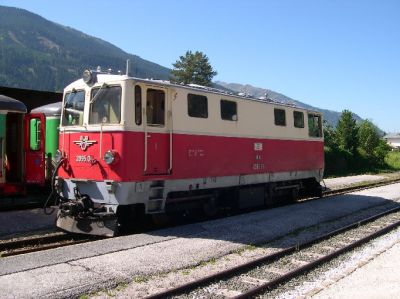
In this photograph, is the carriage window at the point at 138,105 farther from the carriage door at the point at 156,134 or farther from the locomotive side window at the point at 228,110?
the locomotive side window at the point at 228,110

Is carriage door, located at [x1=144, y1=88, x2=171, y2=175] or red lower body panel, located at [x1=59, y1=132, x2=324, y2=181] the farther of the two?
carriage door, located at [x1=144, y1=88, x2=171, y2=175]

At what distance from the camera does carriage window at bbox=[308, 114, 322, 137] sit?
1745cm

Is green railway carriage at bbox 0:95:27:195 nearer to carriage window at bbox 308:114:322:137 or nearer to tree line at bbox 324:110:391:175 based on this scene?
carriage window at bbox 308:114:322:137

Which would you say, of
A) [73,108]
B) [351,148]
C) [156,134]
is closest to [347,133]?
[351,148]

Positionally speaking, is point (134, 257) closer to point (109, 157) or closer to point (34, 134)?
point (109, 157)

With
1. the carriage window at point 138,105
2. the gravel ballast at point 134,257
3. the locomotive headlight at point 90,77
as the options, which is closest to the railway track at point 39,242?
the gravel ballast at point 134,257

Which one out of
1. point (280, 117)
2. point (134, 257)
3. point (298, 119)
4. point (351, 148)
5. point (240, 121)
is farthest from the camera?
point (351, 148)

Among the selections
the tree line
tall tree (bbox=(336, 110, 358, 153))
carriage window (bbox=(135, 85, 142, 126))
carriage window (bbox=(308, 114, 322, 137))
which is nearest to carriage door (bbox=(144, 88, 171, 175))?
carriage window (bbox=(135, 85, 142, 126))

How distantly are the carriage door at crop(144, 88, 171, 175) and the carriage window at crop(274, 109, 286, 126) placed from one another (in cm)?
546

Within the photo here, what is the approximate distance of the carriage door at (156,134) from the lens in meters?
10.6

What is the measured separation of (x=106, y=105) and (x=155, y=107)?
1121 millimetres

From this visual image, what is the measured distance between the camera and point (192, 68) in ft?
293

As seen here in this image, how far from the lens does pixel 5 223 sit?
1190 cm

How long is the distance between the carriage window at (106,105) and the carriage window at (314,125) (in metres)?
9.09
